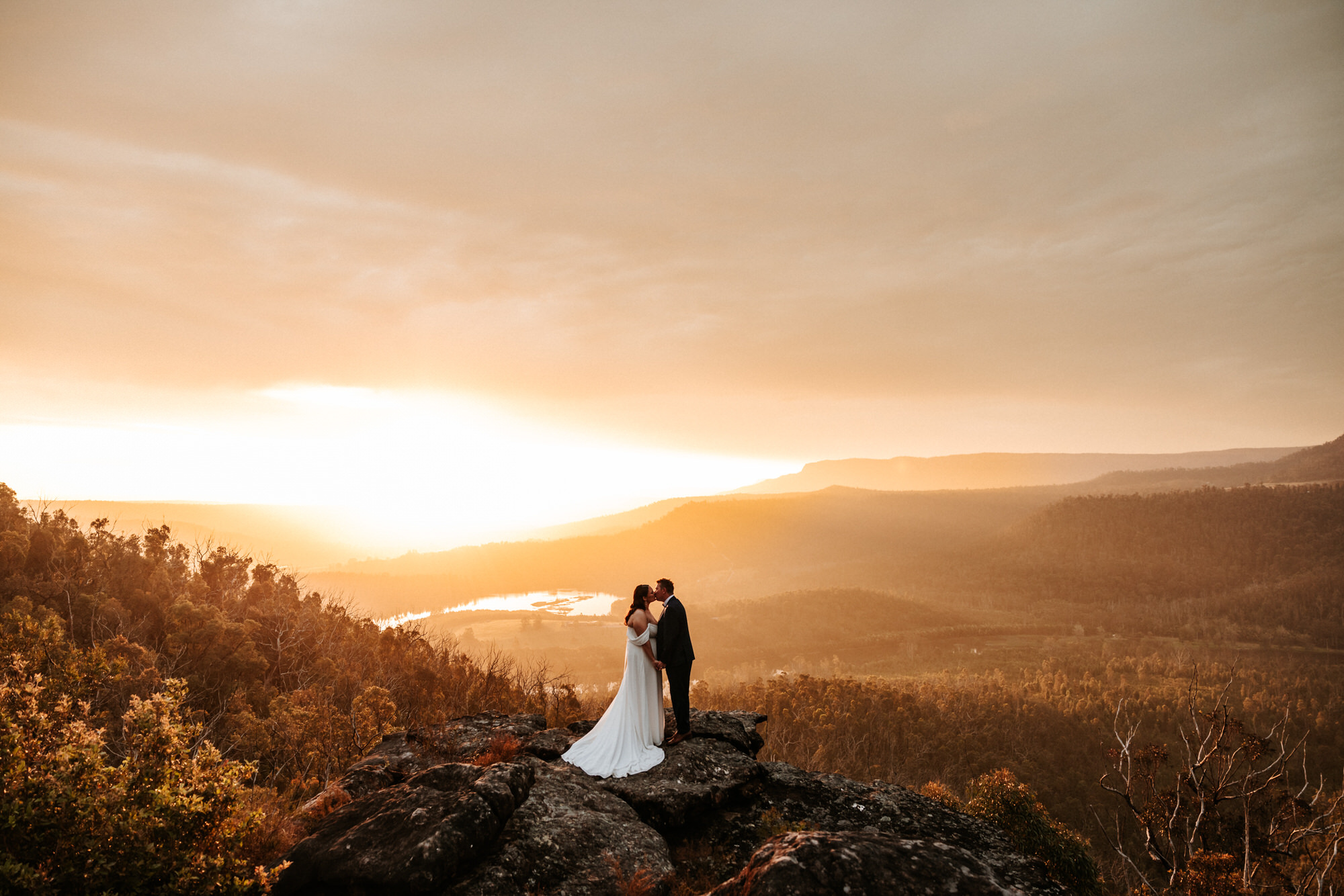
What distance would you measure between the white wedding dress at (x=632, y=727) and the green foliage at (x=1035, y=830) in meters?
7.61

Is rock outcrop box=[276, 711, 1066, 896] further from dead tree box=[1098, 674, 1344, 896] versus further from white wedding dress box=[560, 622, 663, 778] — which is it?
dead tree box=[1098, 674, 1344, 896]

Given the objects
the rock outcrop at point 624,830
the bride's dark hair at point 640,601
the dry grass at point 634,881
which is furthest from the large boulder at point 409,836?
the bride's dark hair at point 640,601

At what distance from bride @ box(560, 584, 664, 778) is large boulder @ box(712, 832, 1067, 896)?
4.56 m

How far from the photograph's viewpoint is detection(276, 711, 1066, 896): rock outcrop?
5391mm

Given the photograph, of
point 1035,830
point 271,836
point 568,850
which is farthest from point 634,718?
point 1035,830

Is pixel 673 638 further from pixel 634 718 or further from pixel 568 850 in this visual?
pixel 568 850

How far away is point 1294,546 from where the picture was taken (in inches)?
4134

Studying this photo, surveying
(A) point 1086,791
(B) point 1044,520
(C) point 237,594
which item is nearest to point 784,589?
(B) point 1044,520

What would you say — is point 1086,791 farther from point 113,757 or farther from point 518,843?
point 113,757

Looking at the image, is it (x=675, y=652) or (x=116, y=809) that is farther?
(x=675, y=652)

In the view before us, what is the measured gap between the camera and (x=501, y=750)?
961 cm

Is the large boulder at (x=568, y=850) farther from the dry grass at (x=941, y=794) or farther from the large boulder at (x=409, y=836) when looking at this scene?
the dry grass at (x=941, y=794)

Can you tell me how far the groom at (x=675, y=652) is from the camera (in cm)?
1045

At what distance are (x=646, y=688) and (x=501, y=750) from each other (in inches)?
107
